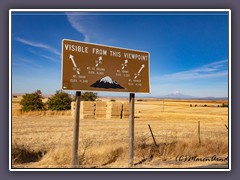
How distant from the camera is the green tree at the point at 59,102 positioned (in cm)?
2852

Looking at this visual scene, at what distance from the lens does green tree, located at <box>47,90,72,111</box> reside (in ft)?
93.6

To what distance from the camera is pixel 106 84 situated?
7.07 metres

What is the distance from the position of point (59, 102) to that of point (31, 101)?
295cm

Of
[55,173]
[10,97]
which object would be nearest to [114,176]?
[55,173]

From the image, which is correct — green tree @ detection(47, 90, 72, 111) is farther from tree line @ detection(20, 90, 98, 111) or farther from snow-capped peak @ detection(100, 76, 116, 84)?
snow-capped peak @ detection(100, 76, 116, 84)

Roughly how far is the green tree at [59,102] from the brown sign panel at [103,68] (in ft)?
71.0

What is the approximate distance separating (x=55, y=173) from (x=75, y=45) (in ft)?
8.57

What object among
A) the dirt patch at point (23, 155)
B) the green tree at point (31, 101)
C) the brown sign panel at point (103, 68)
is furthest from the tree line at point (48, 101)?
the brown sign panel at point (103, 68)

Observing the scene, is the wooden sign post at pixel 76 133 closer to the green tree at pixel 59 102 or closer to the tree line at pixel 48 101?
the tree line at pixel 48 101

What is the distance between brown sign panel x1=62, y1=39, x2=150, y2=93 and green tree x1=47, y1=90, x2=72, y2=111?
71.0ft

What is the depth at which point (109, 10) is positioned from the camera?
644 centimetres

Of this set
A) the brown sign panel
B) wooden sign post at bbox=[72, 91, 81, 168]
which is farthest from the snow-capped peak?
wooden sign post at bbox=[72, 91, 81, 168]

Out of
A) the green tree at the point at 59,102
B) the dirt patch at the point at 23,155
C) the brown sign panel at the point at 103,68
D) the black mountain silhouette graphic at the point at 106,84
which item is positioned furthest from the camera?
the green tree at the point at 59,102

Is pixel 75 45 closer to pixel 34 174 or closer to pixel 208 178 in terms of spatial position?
pixel 34 174
